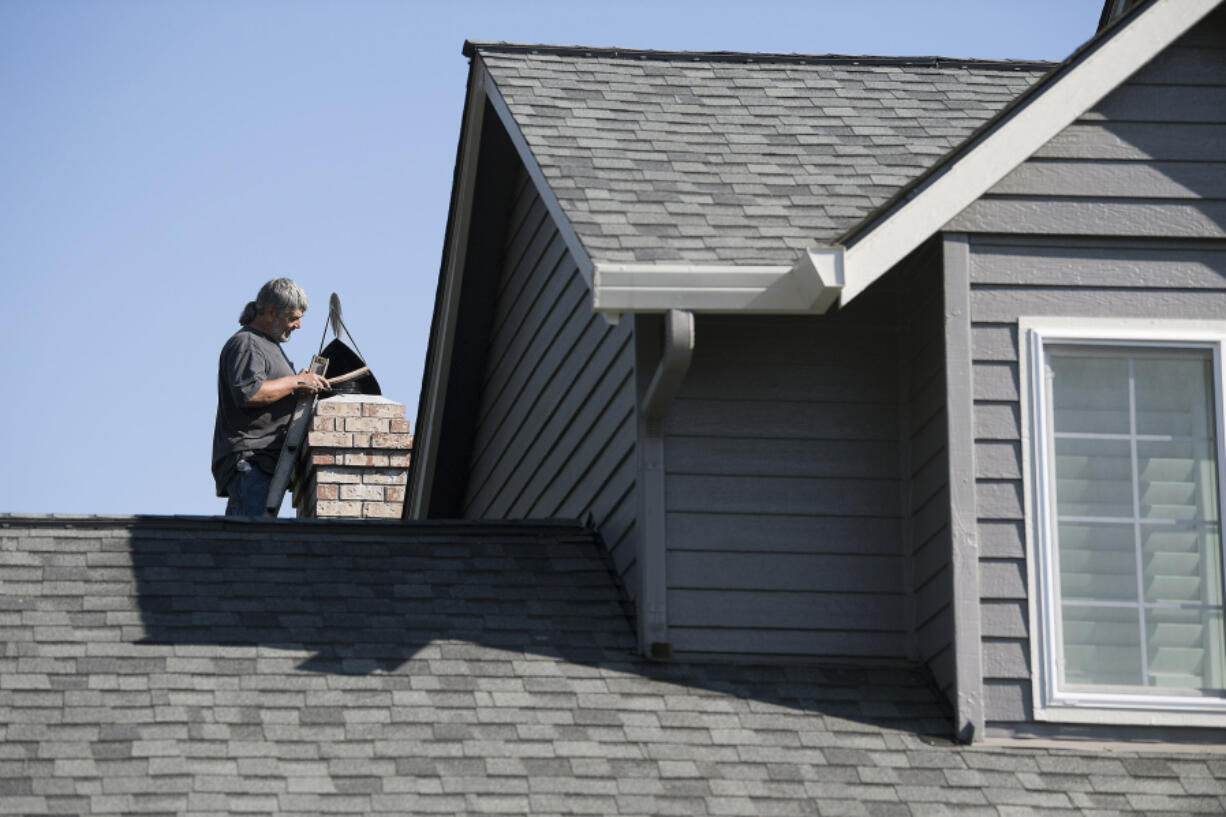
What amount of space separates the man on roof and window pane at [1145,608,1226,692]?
176 inches

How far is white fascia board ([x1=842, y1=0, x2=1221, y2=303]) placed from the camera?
6.78 metres

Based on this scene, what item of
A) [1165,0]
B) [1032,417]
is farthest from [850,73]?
[1032,417]

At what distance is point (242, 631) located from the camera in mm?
6930

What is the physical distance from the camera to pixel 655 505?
720cm

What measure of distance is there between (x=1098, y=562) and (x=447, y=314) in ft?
16.8

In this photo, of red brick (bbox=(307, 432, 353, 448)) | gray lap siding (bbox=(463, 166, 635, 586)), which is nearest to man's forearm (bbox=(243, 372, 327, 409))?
red brick (bbox=(307, 432, 353, 448))

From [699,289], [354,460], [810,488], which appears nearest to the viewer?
[699,289]

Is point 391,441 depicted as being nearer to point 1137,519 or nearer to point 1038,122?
point 1038,122

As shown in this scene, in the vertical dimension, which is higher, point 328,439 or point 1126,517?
point 328,439

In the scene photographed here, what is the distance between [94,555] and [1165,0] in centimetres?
487

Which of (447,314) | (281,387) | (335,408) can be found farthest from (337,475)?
(447,314)

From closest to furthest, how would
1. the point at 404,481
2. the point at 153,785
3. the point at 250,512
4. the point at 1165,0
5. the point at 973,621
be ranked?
the point at 153,785 → the point at 973,621 → the point at 1165,0 → the point at 250,512 → the point at 404,481

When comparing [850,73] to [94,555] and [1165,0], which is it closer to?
[1165,0]

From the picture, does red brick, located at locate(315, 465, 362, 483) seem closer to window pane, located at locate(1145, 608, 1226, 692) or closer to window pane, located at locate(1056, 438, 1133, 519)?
window pane, located at locate(1056, 438, 1133, 519)
